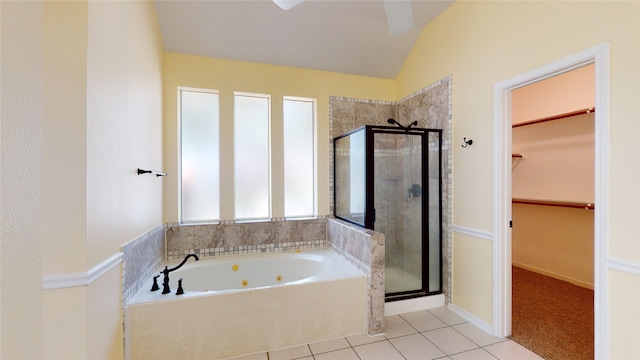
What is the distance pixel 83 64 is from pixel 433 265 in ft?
10.5

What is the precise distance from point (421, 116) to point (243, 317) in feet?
8.95

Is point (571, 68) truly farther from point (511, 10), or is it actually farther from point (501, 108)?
point (511, 10)

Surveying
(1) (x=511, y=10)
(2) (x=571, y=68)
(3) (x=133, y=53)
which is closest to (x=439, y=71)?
(1) (x=511, y=10)

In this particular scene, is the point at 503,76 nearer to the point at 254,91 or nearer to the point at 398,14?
the point at 398,14

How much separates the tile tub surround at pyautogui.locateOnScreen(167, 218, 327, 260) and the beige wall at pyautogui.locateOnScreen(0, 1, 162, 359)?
0.69 meters

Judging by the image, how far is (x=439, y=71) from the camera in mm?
2803

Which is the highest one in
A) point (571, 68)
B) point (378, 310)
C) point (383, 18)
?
point (383, 18)

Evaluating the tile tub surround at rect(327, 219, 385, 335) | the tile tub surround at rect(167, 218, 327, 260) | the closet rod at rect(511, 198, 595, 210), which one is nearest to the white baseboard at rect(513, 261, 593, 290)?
the closet rod at rect(511, 198, 595, 210)

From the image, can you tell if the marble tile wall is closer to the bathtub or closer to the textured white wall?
the bathtub

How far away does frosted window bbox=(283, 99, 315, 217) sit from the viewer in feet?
10.8

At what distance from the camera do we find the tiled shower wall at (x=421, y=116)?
2.69 meters

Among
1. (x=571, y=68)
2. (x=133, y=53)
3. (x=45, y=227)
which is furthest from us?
(x=133, y=53)

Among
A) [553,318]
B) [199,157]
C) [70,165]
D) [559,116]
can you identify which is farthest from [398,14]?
[553,318]

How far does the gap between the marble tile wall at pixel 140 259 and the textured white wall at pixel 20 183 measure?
1.47m
